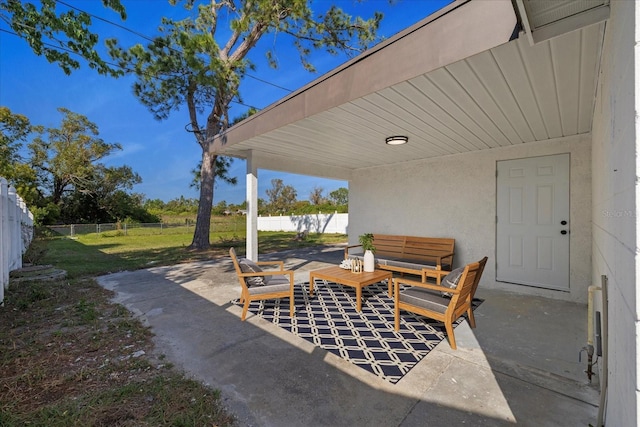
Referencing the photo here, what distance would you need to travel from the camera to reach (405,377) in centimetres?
236

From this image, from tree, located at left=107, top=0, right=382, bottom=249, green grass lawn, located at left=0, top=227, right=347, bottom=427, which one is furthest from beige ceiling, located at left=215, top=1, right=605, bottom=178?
tree, located at left=107, top=0, right=382, bottom=249

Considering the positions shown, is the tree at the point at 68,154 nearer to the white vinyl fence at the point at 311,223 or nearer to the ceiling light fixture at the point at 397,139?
the white vinyl fence at the point at 311,223

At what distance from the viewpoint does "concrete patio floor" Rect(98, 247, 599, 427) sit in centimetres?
193

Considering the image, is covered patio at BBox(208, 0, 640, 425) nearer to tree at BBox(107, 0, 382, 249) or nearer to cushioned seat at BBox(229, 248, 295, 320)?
cushioned seat at BBox(229, 248, 295, 320)

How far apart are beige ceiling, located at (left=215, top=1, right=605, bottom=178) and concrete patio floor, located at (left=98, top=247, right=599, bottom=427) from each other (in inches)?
103

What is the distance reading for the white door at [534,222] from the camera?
15.2 feet

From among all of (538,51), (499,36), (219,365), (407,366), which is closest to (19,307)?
(219,365)

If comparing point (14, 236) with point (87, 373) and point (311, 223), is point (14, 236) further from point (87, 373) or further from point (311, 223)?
point (311, 223)

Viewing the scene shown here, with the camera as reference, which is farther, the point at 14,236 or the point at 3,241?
the point at 14,236

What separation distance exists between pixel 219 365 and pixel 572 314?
182 inches

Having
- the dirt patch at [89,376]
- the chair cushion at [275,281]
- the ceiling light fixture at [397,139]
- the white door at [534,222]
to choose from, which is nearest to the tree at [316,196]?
the white door at [534,222]

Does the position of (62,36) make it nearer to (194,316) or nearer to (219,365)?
(194,316)

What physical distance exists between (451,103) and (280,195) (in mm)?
30560

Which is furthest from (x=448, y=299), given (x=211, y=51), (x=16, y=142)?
(x=16, y=142)
